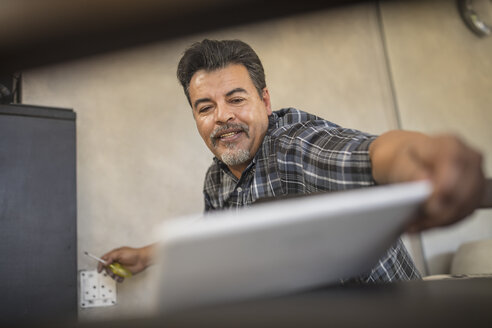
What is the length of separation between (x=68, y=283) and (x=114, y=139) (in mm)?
551

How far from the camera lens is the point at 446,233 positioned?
75.9 inches

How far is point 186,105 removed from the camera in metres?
1.66

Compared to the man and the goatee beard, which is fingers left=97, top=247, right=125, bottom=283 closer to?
the man

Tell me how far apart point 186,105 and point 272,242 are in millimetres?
1345

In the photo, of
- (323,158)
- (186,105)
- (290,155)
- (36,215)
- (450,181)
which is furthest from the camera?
(186,105)

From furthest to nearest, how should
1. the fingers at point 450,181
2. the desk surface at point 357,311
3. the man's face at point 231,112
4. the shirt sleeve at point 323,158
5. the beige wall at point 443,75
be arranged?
the beige wall at point 443,75
the man's face at point 231,112
the shirt sleeve at point 323,158
the fingers at point 450,181
the desk surface at point 357,311

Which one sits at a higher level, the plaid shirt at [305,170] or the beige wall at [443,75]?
the beige wall at [443,75]

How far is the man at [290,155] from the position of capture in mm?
454

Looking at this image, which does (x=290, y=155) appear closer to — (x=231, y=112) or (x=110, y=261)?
(x=231, y=112)

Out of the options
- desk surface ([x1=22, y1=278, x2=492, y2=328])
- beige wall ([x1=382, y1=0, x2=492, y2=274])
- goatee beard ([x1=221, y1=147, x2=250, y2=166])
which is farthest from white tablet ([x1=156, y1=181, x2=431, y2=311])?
beige wall ([x1=382, y1=0, x2=492, y2=274])

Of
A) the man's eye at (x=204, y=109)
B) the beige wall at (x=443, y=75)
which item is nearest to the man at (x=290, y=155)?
the man's eye at (x=204, y=109)

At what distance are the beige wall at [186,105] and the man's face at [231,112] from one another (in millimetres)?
371

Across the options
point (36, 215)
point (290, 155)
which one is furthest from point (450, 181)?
point (36, 215)

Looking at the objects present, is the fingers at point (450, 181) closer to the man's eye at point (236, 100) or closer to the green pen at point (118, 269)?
the man's eye at point (236, 100)
